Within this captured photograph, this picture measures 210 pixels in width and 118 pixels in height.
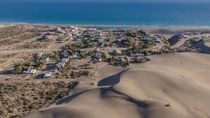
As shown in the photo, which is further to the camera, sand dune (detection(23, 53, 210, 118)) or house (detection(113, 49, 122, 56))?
house (detection(113, 49, 122, 56))

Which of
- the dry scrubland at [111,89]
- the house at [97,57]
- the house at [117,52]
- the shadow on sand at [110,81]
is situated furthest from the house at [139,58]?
the shadow on sand at [110,81]

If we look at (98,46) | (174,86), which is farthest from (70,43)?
(174,86)

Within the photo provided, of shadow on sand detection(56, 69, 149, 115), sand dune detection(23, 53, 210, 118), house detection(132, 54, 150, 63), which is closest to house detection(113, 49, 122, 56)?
house detection(132, 54, 150, 63)

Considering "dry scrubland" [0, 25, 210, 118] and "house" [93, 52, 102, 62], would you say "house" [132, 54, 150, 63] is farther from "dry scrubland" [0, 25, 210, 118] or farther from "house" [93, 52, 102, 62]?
"house" [93, 52, 102, 62]

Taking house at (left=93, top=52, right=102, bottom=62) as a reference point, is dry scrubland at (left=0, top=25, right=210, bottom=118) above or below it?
below

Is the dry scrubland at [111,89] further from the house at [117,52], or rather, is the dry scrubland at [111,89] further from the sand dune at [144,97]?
the house at [117,52]

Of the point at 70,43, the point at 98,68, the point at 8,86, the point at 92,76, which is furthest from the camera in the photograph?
the point at 70,43

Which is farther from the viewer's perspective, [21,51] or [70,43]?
[70,43]

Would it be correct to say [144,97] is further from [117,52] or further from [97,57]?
[117,52]

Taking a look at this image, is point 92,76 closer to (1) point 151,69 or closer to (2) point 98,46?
(1) point 151,69
